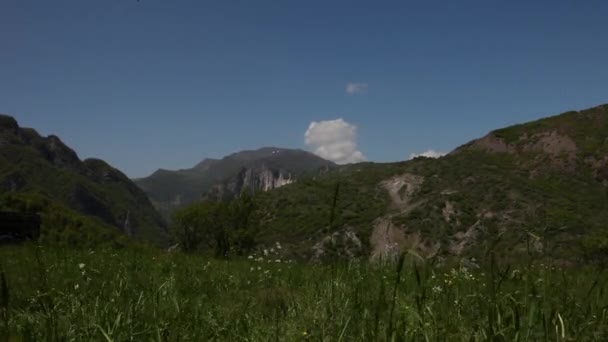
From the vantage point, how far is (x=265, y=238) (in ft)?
338

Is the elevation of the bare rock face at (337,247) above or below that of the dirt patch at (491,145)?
below

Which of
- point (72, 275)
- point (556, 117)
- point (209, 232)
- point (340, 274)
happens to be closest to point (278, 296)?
point (340, 274)

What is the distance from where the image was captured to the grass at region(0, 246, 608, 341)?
2.31 m

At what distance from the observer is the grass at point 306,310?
2.31 metres

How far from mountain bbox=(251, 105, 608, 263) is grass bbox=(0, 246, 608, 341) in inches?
2435

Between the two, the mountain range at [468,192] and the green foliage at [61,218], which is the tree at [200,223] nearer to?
the mountain range at [468,192]

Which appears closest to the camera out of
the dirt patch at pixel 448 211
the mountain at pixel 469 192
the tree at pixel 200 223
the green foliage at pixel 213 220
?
the mountain at pixel 469 192

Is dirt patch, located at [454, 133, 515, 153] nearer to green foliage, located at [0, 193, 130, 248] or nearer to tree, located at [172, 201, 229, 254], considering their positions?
tree, located at [172, 201, 229, 254]

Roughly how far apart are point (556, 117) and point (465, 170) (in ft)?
119

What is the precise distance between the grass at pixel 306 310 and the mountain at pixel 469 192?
61.9m

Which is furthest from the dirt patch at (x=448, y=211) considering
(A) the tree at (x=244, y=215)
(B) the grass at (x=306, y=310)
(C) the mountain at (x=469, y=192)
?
(B) the grass at (x=306, y=310)

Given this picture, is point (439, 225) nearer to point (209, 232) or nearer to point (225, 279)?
point (209, 232)

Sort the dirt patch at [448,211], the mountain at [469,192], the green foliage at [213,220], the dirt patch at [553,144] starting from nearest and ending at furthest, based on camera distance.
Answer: the mountain at [469,192], the dirt patch at [448,211], the green foliage at [213,220], the dirt patch at [553,144]

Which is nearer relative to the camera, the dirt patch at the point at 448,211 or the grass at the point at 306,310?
the grass at the point at 306,310
